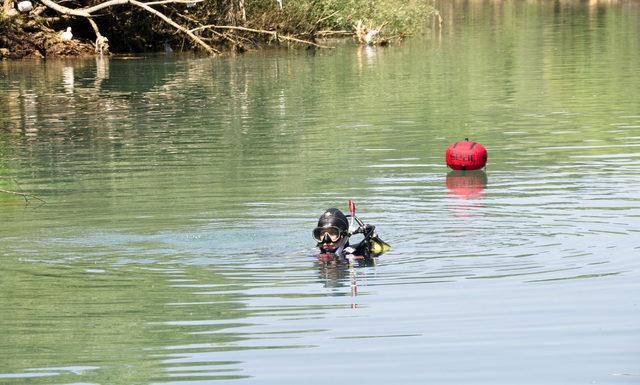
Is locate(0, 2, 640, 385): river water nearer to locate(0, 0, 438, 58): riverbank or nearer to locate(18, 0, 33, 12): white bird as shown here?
locate(18, 0, 33, 12): white bird

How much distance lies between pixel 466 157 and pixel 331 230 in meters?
9.09

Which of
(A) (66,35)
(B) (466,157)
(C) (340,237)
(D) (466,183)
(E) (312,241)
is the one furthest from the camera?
(A) (66,35)

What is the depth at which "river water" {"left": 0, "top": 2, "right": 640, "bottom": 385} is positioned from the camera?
11.8m

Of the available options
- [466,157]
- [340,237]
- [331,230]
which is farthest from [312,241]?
[466,157]

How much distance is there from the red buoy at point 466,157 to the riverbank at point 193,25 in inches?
1313

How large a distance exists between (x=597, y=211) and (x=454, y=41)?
50.1 meters

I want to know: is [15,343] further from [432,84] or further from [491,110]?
[432,84]

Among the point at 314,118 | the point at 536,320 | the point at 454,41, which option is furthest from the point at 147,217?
the point at 454,41

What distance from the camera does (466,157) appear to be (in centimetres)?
2430

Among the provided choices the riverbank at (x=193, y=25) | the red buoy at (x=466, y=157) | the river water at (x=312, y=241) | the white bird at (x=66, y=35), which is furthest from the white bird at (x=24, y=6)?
the red buoy at (x=466, y=157)

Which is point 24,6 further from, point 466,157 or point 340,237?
point 340,237

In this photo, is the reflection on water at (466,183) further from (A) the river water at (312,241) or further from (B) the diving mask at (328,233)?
(B) the diving mask at (328,233)

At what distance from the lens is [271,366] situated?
450 inches

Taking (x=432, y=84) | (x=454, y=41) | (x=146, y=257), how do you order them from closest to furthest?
(x=146, y=257) → (x=432, y=84) → (x=454, y=41)
